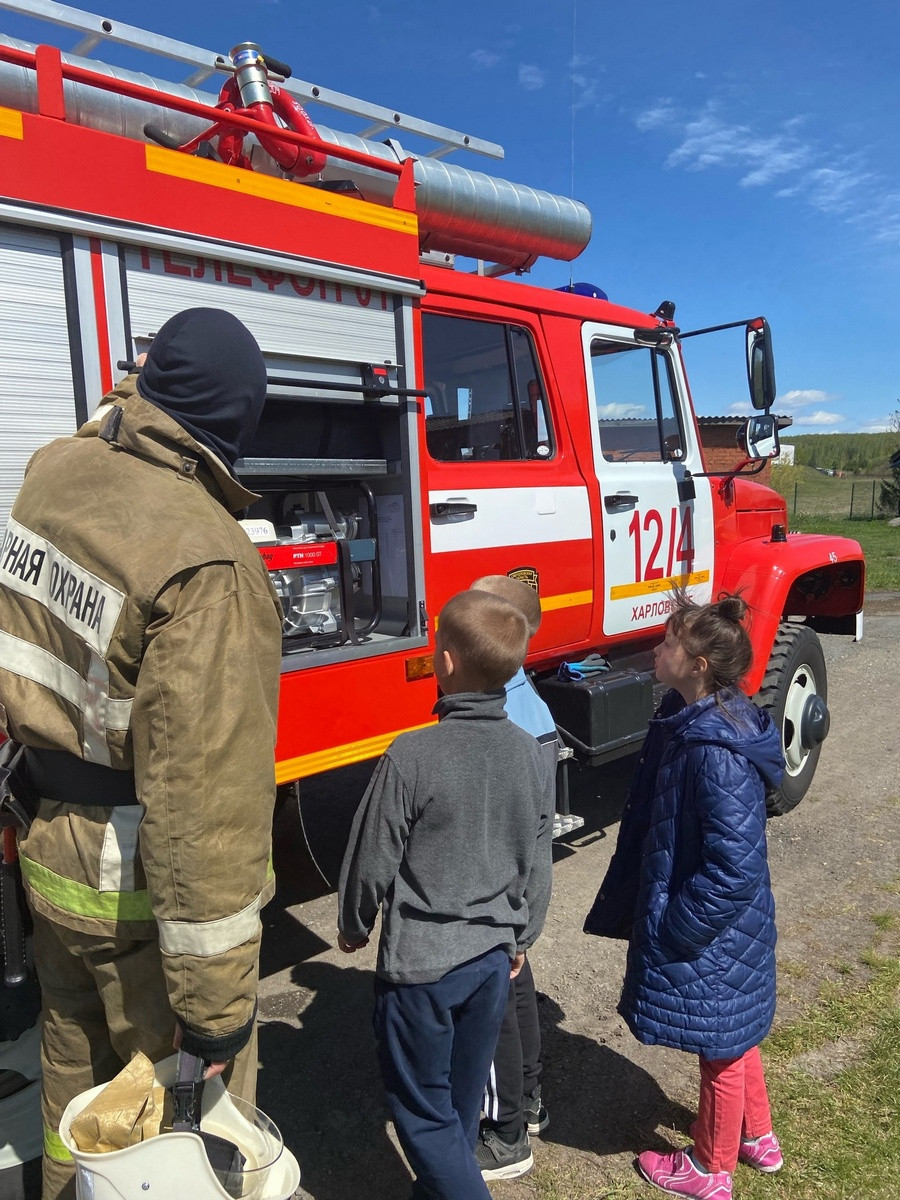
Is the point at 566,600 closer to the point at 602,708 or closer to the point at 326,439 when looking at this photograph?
the point at 602,708

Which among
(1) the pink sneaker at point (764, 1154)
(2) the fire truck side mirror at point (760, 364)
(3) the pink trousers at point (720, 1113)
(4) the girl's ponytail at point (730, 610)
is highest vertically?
(2) the fire truck side mirror at point (760, 364)

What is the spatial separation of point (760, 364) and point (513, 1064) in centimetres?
320

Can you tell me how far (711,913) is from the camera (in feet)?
6.73

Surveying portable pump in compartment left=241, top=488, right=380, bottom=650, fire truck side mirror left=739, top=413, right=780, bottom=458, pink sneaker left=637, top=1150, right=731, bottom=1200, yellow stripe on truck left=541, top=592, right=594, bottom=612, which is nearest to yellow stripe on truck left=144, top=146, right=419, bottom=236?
portable pump in compartment left=241, top=488, right=380, bottom=650

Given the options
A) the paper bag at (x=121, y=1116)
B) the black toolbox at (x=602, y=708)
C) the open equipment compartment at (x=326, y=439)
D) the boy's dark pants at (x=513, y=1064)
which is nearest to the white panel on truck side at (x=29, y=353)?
the open equipment compartment at (x=326, y=439)

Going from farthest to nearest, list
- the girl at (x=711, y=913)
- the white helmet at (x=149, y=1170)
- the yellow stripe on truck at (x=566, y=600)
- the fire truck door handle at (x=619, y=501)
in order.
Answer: the fire truck door handle at (x=619, y=501) < the yellow stripe on truck at (x=566, y=600) < the girl at (x=711, y=913) < the white helmet at (x=149, y=1170)

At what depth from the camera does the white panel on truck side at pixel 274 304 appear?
7.34 ft

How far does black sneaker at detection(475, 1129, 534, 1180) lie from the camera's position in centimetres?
223

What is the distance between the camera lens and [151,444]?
1528 millimetres

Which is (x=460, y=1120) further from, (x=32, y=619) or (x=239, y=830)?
(x=32, y=619)

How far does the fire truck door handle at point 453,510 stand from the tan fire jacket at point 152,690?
5.11ft

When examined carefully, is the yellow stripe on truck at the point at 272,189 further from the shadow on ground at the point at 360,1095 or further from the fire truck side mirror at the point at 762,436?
the shadow on ground at the point at 360,1095

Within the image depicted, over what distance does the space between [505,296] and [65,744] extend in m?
2.68

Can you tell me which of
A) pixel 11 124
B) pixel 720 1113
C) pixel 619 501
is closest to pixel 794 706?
pixel 619 501
